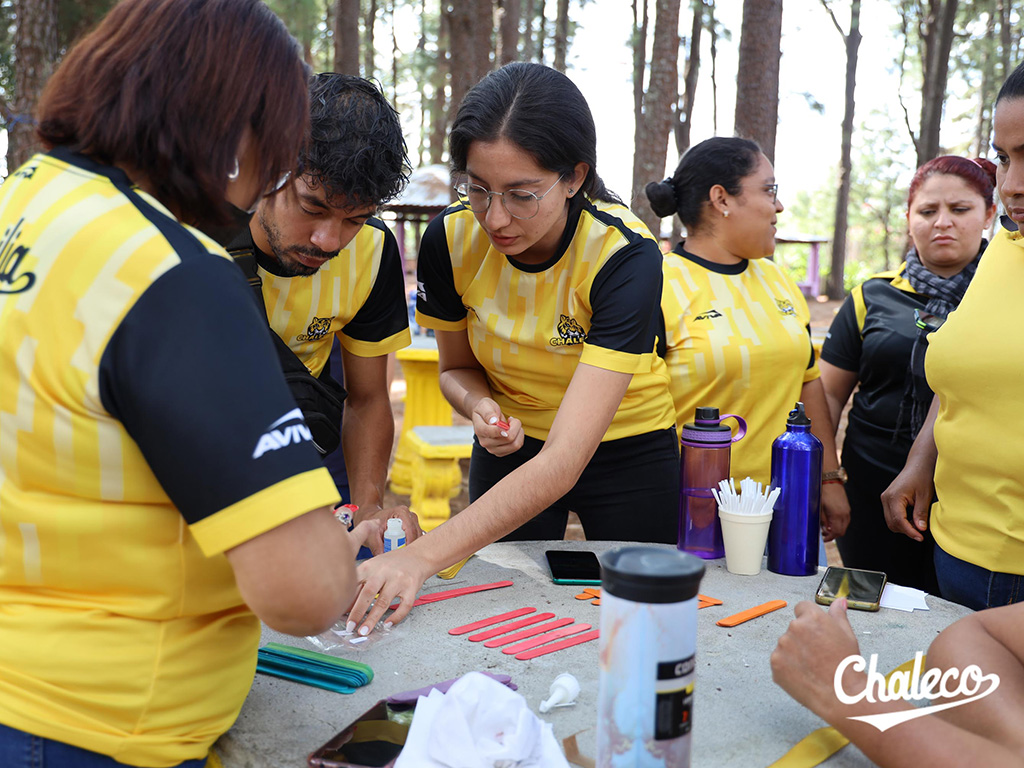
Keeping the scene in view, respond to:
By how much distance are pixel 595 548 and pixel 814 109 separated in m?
17.6

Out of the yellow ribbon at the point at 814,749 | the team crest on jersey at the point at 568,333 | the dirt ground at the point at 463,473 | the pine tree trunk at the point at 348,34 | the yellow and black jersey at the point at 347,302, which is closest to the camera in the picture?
the yellow ribbon at the point at 814,749

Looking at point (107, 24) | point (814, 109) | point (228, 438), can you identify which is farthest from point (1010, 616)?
point (814, 109)

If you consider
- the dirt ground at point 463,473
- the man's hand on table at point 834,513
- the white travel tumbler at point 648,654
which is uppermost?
the white travel tumbler at point 648,654

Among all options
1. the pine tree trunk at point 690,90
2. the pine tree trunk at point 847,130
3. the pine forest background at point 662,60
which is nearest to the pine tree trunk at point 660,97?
the pine forest background at point 662,60

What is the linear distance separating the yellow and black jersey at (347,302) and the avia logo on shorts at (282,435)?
4.06 ft

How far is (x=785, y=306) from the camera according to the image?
3.27m

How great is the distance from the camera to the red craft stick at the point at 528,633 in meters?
1.70

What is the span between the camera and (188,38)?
3.61 ft

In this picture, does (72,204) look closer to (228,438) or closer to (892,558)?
(228,438)

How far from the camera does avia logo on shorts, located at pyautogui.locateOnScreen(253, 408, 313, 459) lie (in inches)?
38.1

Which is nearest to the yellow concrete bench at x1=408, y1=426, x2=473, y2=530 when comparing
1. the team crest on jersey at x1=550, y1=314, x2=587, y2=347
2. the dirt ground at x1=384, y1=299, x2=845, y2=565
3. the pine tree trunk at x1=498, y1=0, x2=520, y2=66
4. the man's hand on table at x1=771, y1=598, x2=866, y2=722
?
the dirt ground at x1=384, y1=299, x2=845, y2=565

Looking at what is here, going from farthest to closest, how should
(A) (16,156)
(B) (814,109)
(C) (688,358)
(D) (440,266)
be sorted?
1. (B) (814,109)
2. (A) (16,156)
3. (C) (688,358)
4. (D) (440,266)

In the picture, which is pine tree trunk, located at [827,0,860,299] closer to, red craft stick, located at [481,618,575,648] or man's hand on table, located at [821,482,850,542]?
man's hand on table, located at [821,482,850,542]

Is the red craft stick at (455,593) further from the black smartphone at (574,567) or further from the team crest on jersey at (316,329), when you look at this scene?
the team crest on jersey at (316,329)
